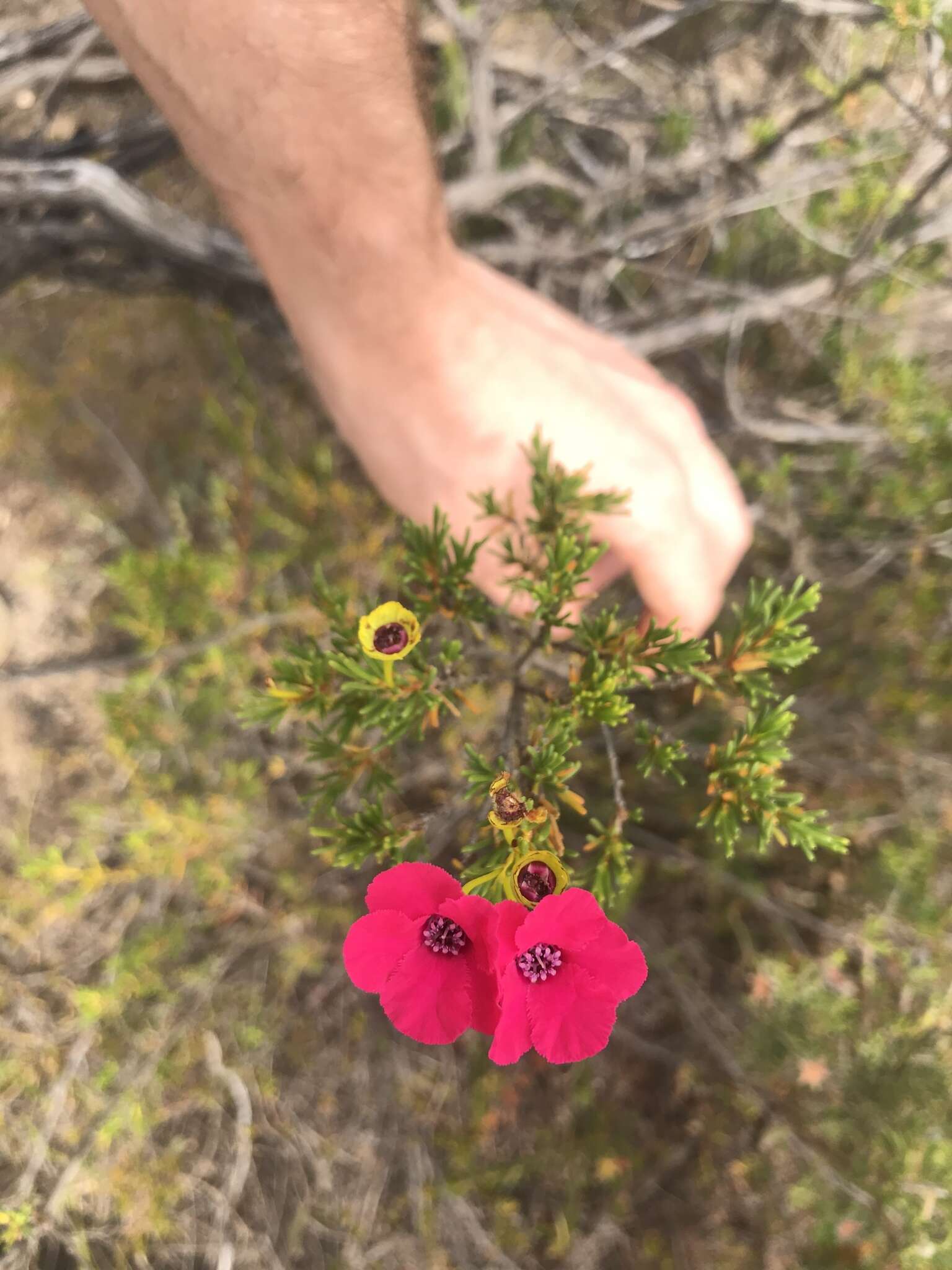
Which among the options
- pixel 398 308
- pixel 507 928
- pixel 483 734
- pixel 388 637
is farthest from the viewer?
pixel 483 734

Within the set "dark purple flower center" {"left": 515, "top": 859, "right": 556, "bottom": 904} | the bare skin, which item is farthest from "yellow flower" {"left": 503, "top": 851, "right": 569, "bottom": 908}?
the bare skin

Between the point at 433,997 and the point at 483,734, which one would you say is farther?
the point at 483,734

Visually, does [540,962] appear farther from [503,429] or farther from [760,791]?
[503,429]

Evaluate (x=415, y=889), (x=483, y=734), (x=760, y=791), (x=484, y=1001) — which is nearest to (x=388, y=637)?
(x=415, y=889)

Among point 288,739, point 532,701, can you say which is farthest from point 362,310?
point 288,739

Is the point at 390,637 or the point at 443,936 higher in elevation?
the point at 390,637

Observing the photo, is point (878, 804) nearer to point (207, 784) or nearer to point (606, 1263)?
point (606, 1263)

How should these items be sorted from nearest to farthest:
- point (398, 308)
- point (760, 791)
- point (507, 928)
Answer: point (507, 928), point (760, 791), point (398, 308)

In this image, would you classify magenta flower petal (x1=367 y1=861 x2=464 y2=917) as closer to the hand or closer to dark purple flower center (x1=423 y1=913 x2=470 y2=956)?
dark purple flower center (x1=423 y1=913 x2=470 y2=956)
